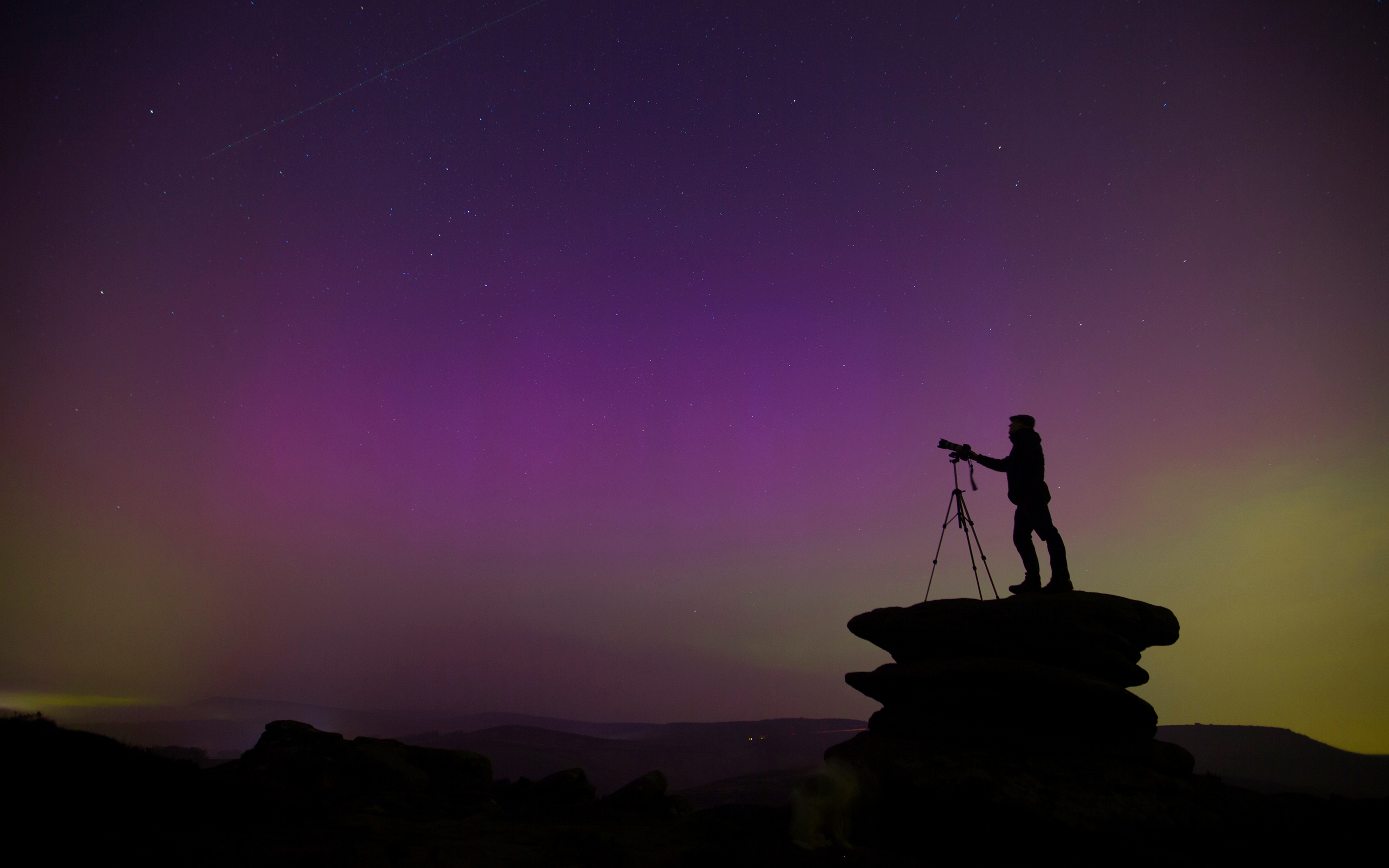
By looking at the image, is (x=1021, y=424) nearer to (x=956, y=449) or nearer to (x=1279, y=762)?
(x=956, y=449)

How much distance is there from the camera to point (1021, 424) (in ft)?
39.3

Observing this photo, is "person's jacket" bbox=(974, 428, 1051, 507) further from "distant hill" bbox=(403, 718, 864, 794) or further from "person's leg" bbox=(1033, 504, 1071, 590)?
"distant hill" bbox=(403, 718, 864, 794)

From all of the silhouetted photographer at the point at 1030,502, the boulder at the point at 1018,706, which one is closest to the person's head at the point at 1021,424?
the silhouetted photographer at the point at 1030,502

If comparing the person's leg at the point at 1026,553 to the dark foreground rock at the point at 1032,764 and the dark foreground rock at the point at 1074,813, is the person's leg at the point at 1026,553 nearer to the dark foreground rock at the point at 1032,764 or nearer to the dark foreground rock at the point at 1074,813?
the dark foreground rock at the point at 1032,764

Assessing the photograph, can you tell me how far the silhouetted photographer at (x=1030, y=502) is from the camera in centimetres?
1129

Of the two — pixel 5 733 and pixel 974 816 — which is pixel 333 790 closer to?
pixel 5 733

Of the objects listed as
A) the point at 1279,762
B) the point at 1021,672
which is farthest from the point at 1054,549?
the point at 1279,762

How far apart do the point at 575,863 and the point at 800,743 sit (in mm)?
95486

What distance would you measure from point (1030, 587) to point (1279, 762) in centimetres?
7971

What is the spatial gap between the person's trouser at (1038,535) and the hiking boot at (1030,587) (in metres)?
0.06

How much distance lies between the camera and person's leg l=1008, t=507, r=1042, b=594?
11.5 metres

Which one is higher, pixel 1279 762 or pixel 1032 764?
pixel 1032 764

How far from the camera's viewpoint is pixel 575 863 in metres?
7.74

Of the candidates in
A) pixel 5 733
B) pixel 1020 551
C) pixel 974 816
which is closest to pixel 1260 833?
pixel 974 816
